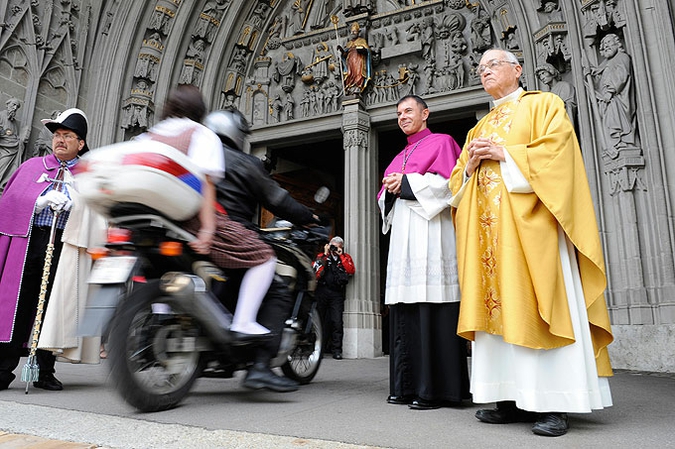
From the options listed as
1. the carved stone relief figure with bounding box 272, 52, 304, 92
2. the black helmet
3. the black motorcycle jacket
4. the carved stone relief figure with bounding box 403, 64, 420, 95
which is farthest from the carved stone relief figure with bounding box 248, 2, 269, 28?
the black motorcycle jacket

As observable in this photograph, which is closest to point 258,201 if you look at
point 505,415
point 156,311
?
point 156,311

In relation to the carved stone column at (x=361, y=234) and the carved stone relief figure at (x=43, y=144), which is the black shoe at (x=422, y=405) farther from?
the carved stone relief figure at (x=43, y=144)

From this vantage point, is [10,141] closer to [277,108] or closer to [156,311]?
[277,108]

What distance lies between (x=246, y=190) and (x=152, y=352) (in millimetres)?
1015

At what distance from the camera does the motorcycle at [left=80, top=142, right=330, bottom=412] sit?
86.5 inches

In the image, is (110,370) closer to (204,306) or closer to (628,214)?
(204,306)

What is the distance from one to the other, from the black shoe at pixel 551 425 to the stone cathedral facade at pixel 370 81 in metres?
3.41

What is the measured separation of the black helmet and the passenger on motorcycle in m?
0.23

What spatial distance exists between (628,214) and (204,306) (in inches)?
185

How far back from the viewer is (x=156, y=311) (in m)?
2.36

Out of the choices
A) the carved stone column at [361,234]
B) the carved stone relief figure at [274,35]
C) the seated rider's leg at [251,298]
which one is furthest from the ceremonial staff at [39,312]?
the carved stone relief figure at [274,35]

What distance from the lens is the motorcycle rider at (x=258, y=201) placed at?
2.76 metres

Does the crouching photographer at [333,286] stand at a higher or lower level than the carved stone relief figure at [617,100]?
lower

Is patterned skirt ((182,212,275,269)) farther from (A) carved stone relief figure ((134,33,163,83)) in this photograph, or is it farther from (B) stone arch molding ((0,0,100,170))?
(A) carved stone relief figure ((134,33,163,83))
